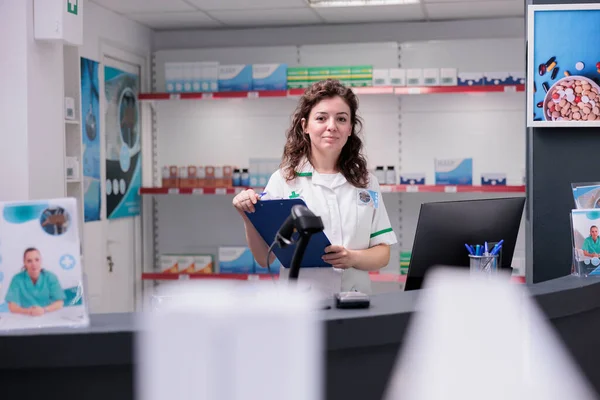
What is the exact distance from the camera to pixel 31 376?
58.4 inches

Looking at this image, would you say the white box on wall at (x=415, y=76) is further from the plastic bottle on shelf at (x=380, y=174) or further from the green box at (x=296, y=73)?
the green box at (x=296, y=73)

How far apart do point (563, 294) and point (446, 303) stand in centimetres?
93

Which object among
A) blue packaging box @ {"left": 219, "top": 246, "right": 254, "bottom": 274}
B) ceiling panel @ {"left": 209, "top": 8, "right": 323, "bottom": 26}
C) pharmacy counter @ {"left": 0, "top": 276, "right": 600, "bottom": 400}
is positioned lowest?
blue packaging box @ {"left": 219, "top": 246, "right": 254, "bottom": 274}

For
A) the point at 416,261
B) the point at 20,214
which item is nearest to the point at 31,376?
the point at 20,214

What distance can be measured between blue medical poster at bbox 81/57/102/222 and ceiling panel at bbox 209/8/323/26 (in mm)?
1021

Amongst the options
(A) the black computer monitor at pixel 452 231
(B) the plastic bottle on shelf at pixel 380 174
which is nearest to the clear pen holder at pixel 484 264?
(A) the black computer monitor at pixel 452 231

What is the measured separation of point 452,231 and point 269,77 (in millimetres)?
3505

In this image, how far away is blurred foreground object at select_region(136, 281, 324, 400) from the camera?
1.05 meters

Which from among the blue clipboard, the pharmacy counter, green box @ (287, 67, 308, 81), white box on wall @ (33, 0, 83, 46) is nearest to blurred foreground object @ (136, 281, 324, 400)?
the pharmacy counter

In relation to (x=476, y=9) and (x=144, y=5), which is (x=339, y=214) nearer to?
(x=144, y=5)

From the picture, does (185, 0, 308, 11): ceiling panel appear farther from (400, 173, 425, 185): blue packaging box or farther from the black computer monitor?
the black computer monitor

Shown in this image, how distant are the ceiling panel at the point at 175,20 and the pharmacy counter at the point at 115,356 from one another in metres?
4.10

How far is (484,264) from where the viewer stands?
2.04m

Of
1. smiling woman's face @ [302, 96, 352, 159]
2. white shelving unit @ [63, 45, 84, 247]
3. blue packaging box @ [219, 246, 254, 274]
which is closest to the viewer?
smiling woman's face @ [302, 96, 352, 159]
